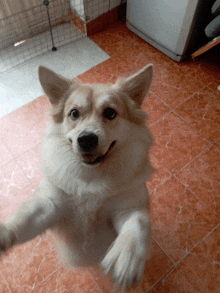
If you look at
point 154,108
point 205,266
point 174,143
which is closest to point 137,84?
point 174,143

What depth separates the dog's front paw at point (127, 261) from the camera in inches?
→ 37.4

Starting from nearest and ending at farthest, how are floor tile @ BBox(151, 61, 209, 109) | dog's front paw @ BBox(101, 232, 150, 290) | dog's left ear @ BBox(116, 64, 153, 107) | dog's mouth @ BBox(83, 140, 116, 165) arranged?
dog's front paw @ BBox(101, 232, 150, 290) < dog's mouth @ BBox(83, 140, 116, 165) < dog's left ear @ BBox(116, 64, 153, 107) < floor tile @ BBox(151, 61, 209, 109)

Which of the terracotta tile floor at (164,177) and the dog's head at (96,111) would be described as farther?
the terracotta tile floor at (164,177)

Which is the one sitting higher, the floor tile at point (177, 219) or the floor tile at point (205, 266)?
the floor tile at point (177, 219)

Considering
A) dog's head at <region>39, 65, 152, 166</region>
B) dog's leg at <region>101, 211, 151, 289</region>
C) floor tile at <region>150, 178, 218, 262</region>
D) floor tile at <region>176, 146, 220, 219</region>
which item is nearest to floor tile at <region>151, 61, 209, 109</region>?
floor tile at <region>176, 146, 220, 219</region>

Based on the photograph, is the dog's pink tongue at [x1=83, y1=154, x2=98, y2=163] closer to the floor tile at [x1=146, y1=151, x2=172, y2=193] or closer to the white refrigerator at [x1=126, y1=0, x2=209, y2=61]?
the floor tile at [x1=146, y1=151, x2=172, y2=193]

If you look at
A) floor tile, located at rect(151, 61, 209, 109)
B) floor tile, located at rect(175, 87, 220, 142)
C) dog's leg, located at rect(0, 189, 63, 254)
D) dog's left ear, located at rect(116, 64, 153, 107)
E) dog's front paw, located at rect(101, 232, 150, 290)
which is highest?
dog's left ear, located at rect(116, 64, 153, 107)

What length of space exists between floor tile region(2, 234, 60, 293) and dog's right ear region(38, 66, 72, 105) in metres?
1.13

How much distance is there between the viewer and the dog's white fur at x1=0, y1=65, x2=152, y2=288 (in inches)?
46.9

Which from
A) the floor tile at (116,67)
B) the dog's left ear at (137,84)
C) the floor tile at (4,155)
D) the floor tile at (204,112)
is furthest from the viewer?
the floor tile at (116,67)

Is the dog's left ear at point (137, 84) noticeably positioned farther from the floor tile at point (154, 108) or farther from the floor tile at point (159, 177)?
the floor tile at point (154, 108)

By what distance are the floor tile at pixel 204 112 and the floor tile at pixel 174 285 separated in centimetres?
128

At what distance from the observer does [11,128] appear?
2.45m

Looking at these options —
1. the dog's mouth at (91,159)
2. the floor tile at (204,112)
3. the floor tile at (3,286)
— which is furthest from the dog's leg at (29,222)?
the floor tile at (204,112)
